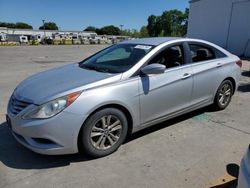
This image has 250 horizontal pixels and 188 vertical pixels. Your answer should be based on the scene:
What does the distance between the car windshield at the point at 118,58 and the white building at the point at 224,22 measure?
1577 centimetres

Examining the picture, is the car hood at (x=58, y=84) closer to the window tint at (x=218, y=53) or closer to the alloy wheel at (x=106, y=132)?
the alloy wheel at (x=106, y=132)

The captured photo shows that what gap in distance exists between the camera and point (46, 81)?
140 inches

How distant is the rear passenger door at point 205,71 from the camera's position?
430 cm

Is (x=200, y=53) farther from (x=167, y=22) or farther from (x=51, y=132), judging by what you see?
(x=167, y=22)

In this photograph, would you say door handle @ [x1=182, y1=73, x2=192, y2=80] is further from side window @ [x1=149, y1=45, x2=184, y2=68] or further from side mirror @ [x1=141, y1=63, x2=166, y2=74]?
side mirror @ [x1=141, y1=63, x2=166, y2=74]

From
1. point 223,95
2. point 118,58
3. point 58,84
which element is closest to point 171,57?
point 118,58

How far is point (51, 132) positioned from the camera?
2893mm

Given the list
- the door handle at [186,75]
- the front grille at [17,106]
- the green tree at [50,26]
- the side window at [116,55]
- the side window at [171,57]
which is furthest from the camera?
the green tree at [50,26]

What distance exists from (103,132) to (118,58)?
146 cm

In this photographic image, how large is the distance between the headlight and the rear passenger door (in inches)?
89.2

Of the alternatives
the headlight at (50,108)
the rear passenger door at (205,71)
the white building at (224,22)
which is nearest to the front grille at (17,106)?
the headlight at (50,108)

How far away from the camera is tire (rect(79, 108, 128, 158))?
3.11 m

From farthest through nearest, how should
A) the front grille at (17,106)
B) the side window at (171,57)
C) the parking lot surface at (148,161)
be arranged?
the side window at (171,57)
the front grille at (17,106)
the parking lot surface at (148,161)

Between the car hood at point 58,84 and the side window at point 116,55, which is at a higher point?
the side window at point 116,55
